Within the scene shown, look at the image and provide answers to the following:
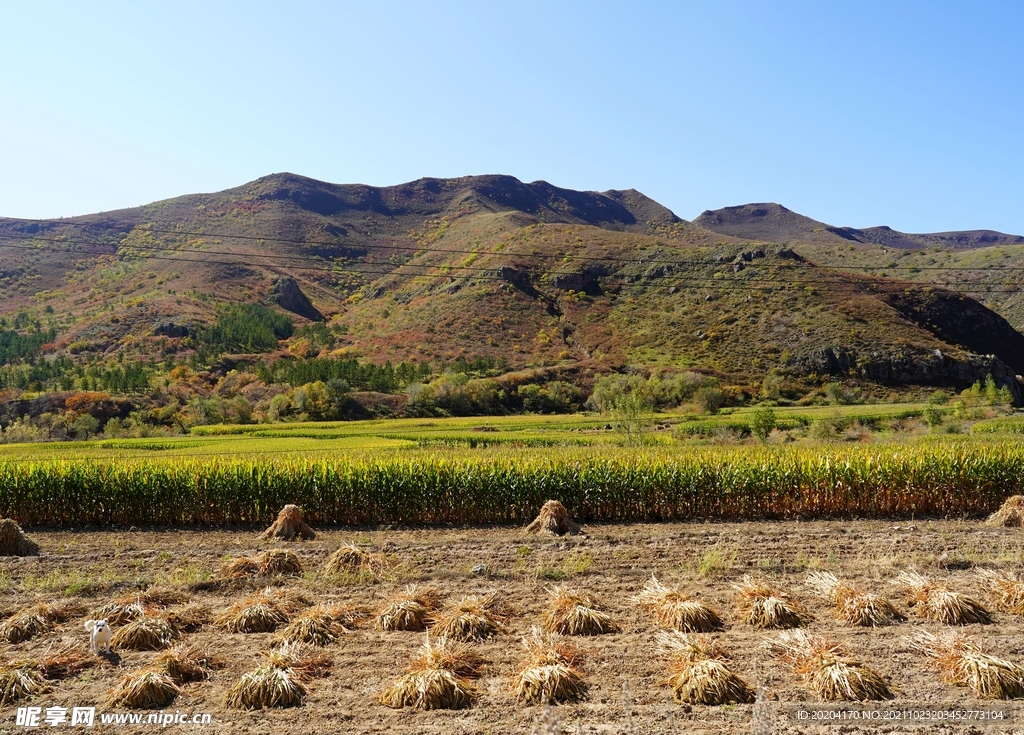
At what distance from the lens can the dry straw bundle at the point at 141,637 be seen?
7.93 meters

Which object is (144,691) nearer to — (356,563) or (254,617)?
(254,617)

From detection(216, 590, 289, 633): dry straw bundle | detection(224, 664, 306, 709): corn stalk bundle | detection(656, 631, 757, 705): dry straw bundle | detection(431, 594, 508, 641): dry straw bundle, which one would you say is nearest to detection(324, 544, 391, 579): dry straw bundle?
detection(216, 590, 289, 633): dry straw bundle

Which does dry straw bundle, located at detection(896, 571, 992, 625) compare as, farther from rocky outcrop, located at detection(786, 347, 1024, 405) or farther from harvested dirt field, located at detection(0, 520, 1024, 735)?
rocky outcrop, located at detection(786, 347, 1024, 405)

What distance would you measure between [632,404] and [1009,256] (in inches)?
4048

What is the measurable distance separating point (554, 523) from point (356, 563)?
16.3 ft

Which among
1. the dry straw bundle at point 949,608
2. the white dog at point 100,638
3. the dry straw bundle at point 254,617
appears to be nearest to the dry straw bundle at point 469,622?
the dry straw bundle at point 254,617

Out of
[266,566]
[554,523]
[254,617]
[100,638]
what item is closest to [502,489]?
[554,523]

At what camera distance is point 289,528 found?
47.4 ft

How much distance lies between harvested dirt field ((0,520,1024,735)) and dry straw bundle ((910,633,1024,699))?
124 millimetres

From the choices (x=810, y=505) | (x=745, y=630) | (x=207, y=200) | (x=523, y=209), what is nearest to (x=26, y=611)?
(x=745, y=630)

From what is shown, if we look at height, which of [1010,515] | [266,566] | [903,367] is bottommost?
[1010,515]

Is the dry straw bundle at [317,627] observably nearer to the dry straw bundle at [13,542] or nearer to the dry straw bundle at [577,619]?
the dry straw bundle at [577,619]

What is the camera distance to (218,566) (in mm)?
12023

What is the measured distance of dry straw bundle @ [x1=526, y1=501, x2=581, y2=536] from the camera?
14.6 metres
